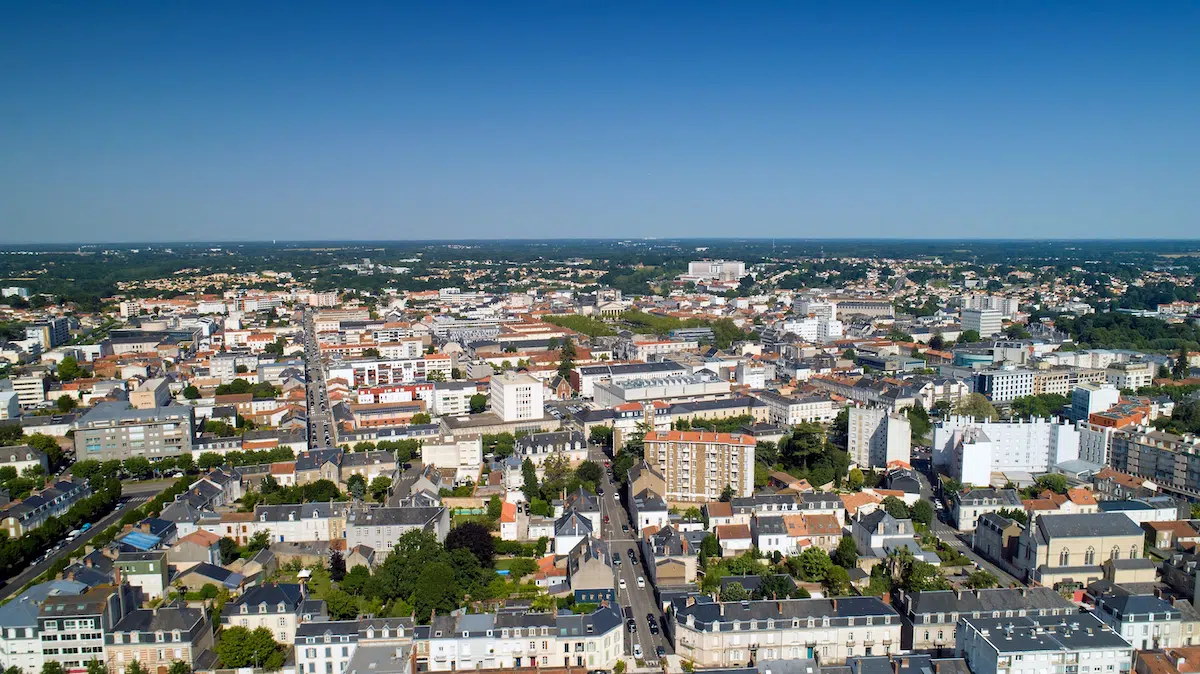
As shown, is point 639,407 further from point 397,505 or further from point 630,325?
point 630,325

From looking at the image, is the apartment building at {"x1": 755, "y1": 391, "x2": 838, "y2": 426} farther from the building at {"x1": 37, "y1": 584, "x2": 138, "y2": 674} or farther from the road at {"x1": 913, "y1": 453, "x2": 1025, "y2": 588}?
the building at {"x1": 37, "y1": 584, "x2": 138, "y2": 674}

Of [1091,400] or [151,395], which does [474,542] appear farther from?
[1091,400]

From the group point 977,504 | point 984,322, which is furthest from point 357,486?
point 984,322

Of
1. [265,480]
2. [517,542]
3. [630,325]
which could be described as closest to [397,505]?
[517,542]

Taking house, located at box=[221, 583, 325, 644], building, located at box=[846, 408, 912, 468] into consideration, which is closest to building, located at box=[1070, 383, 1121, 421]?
building, located at box=[846, 408, 912, 468]

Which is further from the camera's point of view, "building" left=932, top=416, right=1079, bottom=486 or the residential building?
"building" left=932, top=416, right=1079, bottom=486

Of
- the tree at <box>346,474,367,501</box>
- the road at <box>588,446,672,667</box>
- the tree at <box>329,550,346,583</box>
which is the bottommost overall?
the road at <box>588,446,672,667</box>
